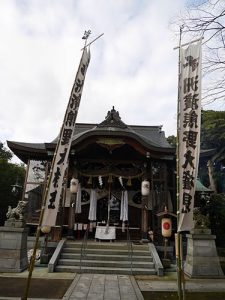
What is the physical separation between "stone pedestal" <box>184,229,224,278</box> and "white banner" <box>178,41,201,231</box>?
17.2ft

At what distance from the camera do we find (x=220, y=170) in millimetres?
30562

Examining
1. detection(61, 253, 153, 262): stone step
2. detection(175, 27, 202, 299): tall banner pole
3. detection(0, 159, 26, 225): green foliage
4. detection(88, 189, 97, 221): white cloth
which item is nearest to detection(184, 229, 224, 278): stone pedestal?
detection(61, 253, 153, 262): stone step

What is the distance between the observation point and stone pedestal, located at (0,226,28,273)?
10859 millimetres

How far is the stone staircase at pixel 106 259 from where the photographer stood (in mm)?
11039

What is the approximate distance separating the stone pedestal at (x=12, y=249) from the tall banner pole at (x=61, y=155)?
546 cm

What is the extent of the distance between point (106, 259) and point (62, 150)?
662 cm

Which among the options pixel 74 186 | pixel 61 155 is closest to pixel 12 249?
pixel 74 186

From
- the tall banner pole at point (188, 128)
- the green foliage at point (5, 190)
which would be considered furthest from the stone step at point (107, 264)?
the green foliage at point (5, 190)

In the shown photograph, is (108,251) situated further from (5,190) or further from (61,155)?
(5,190)

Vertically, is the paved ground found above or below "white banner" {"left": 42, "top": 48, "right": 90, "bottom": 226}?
below

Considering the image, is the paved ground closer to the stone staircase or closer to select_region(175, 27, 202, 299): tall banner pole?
the stone staircase

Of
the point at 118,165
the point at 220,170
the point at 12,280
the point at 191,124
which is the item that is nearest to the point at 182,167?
the point at 191,124

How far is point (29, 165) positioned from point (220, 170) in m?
21.0

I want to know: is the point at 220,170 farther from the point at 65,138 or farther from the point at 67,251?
the point at 65,138
